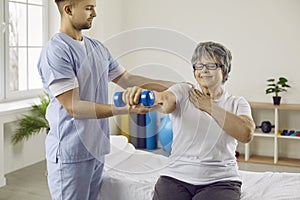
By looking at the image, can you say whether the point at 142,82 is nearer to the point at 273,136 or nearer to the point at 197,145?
the point at 197,145

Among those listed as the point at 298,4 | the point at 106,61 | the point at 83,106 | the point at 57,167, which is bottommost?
the point at 57,167

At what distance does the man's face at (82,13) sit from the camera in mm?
1916

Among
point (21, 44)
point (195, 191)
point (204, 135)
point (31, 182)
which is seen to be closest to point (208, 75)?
point (204, 135)

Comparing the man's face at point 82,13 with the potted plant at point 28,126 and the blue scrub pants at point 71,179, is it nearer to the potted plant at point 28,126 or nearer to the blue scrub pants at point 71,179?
the blue scrub pants at point 71,179

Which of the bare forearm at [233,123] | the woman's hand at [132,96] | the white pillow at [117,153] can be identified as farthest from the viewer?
the white pillow at [117,153]

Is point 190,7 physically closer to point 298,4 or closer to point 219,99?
point 298,4

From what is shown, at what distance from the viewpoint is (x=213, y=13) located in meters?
5.07

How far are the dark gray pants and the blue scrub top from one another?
30cm

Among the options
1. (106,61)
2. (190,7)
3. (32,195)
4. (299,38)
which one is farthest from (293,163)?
(106,61)

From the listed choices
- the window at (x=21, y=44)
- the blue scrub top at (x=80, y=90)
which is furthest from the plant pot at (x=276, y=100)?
the blue scrub top at (x=80, y=90)

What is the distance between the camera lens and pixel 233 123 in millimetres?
1995

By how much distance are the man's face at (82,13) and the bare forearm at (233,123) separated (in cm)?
61

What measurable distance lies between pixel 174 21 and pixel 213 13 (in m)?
0.45

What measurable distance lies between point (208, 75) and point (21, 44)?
9.30ft
